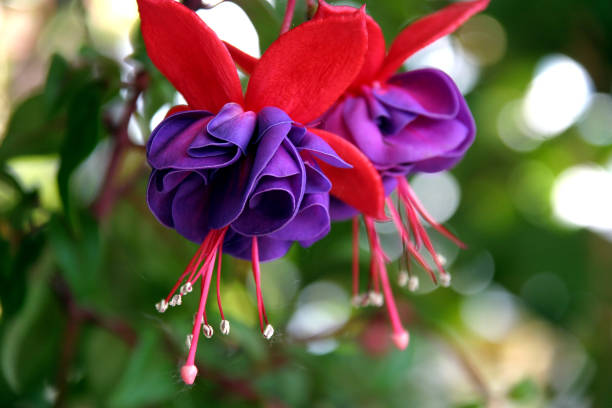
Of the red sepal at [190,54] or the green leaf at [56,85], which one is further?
the green leaf at [56,85]

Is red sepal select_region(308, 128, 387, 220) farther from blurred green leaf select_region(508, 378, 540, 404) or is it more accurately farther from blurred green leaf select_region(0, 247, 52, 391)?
blurred green leaf select_region(508, 378, 540, 404)

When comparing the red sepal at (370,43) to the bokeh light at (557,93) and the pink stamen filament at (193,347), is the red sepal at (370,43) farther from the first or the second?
the bokeh light at (557,93)

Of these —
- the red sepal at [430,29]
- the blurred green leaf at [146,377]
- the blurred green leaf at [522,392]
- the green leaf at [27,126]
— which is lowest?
the blurred green leaf at [522,392]

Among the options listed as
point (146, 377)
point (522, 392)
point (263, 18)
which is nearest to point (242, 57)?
point (263, 18)

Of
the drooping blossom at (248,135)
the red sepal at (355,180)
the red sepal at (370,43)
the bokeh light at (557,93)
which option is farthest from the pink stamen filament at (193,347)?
the bokeh light at (557,93)

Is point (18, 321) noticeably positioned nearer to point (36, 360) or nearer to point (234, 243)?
point (36, 360)

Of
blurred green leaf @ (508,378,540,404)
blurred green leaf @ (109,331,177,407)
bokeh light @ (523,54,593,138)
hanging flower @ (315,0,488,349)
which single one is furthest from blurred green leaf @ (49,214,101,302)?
bokeh light @ (523,54,593,138)

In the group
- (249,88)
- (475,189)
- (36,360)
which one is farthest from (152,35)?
(475,189)
